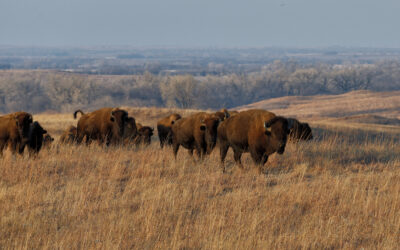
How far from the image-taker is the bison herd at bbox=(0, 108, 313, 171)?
37.7ft

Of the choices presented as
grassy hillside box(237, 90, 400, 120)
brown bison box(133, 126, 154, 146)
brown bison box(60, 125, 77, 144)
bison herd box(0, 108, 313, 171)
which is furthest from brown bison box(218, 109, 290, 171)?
grassy hillside box(237, 90, 400, 120)

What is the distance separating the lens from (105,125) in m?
16.6

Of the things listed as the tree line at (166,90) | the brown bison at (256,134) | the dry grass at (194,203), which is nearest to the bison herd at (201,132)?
the brown bison at (256,134)

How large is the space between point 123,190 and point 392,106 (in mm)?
89969

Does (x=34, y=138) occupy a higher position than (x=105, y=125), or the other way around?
(x=34, y=138)

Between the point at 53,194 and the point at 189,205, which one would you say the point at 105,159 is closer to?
the point at 53,194

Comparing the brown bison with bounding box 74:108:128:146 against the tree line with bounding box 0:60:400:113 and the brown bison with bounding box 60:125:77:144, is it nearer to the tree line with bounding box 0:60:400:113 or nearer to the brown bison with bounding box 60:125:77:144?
the brown bison with bounding box 60:125:77:144

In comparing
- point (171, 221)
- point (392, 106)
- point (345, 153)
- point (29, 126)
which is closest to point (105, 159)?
point (29, 126)

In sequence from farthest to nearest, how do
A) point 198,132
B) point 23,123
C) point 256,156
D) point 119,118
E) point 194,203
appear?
→ point 119,118, point 198,132, point 23,123, point 256,156, point 194,203

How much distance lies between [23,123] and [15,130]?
446mm

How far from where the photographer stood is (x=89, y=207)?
29.6 ft

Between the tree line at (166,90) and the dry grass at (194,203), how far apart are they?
9668 cm

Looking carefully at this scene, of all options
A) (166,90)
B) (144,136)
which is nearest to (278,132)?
(144,136)

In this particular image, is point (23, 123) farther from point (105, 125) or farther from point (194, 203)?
point (194, 203)
